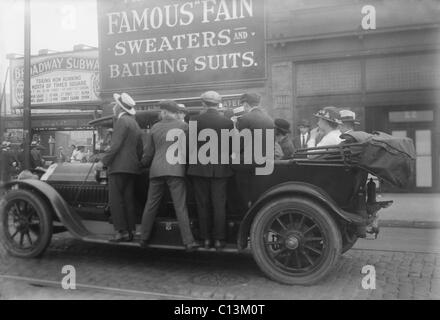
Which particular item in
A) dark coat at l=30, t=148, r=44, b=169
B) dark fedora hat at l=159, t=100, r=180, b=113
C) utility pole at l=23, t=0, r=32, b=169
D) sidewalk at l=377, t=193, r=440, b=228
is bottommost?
sidewalk at l=377, t=193, r=440, b=228

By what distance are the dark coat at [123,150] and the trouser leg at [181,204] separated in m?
0.44

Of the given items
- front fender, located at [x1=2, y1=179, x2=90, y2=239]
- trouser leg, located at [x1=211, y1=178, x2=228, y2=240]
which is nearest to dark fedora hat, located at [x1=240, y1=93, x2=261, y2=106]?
trouser leg, located at [x1=211, y1=178, x2=228, y2=240]

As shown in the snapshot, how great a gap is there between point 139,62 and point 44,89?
4.46 m

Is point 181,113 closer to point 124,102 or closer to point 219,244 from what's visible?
point 124,102

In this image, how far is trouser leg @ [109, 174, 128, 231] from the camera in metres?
4.30

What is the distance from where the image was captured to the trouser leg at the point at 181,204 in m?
4.03

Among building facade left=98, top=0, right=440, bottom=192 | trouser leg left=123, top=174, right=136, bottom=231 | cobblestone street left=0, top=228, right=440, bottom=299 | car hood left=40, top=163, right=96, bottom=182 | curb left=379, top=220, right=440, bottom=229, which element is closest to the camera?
cobblestone street left=0, top=228, right=440, bottom=299

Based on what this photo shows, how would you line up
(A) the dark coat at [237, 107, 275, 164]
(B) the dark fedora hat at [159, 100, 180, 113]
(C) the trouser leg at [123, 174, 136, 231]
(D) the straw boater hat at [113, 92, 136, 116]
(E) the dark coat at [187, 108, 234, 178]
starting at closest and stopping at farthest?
(E) the dark coat at [187, 108, 234, 178] → (A) the dark coat at [237, 107, 275, 164] → (B) the dark fedora hat at [159, 100, 180, 113] → (C) the trouser leg at [123, 174, 136, 231] → (D) the straw boater hat at [113, 92, 136, 116]

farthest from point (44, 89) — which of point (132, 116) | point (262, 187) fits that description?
point (262, 187)

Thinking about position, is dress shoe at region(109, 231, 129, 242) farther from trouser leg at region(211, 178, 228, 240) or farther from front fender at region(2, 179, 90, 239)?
trouser leg at region(211, 178, 228, 240)

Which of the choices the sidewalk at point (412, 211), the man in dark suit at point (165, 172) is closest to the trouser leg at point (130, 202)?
the man in dark suit at point (165, 172)

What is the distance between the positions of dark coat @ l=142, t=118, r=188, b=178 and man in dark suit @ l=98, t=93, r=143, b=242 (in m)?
0.17
